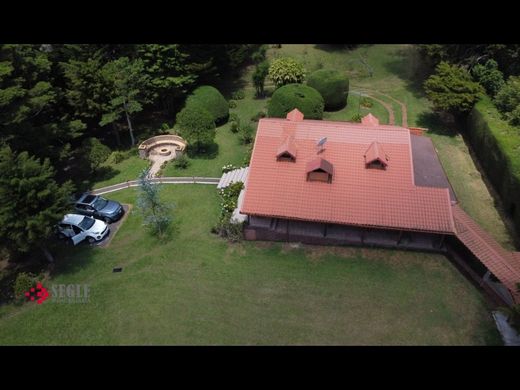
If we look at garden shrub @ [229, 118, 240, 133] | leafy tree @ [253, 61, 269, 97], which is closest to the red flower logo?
garden shrub @ [229, 118, 240, 133]

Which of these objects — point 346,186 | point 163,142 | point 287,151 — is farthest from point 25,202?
point 346,186

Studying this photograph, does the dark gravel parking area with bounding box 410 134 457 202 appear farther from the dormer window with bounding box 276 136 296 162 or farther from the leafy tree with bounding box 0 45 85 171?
the leafy tree with bounding box 0 45 85 171

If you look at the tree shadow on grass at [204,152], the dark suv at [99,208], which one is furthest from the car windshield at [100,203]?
the tree shadow on grass at [204,152]

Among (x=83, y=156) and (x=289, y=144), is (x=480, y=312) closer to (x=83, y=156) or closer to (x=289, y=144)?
(x=289, y=144)

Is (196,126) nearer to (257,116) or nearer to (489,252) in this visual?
(257,116)

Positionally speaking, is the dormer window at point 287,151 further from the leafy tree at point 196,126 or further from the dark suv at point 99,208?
the dark suv at point 99,208

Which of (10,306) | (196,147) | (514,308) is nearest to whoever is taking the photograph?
(514,308)
